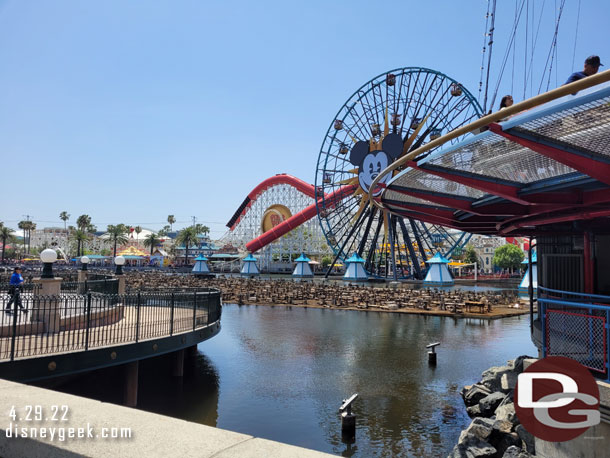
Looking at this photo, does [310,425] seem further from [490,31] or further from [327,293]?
[327,293]

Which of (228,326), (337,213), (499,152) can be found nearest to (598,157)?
(499,152)

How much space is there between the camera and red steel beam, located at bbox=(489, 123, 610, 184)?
22.3 feet

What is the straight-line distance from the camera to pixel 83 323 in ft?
40.1

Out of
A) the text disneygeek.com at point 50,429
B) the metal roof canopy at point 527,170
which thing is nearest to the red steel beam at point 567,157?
the metal roof canopy at point 527,170

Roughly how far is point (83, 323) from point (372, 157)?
135 ft

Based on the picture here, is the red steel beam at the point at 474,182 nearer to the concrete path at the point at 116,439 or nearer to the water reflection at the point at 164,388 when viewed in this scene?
the concrete path at the point at 116,439

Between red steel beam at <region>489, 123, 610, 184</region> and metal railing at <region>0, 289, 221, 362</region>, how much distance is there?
8.60 meters

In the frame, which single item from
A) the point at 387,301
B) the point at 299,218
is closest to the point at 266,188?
the point at 299,218

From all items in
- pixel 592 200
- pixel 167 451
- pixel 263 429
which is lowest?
pixel 263 429

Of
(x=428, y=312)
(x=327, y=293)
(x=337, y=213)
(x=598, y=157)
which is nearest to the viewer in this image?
(x=598, y=157)

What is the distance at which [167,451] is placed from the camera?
2393 mm

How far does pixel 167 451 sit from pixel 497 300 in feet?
121

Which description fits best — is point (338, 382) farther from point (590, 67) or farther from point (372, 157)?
point (372, 157)

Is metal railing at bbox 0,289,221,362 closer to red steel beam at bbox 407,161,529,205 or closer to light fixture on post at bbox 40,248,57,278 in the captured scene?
light fixture on post at bbox 40,248,57,278
